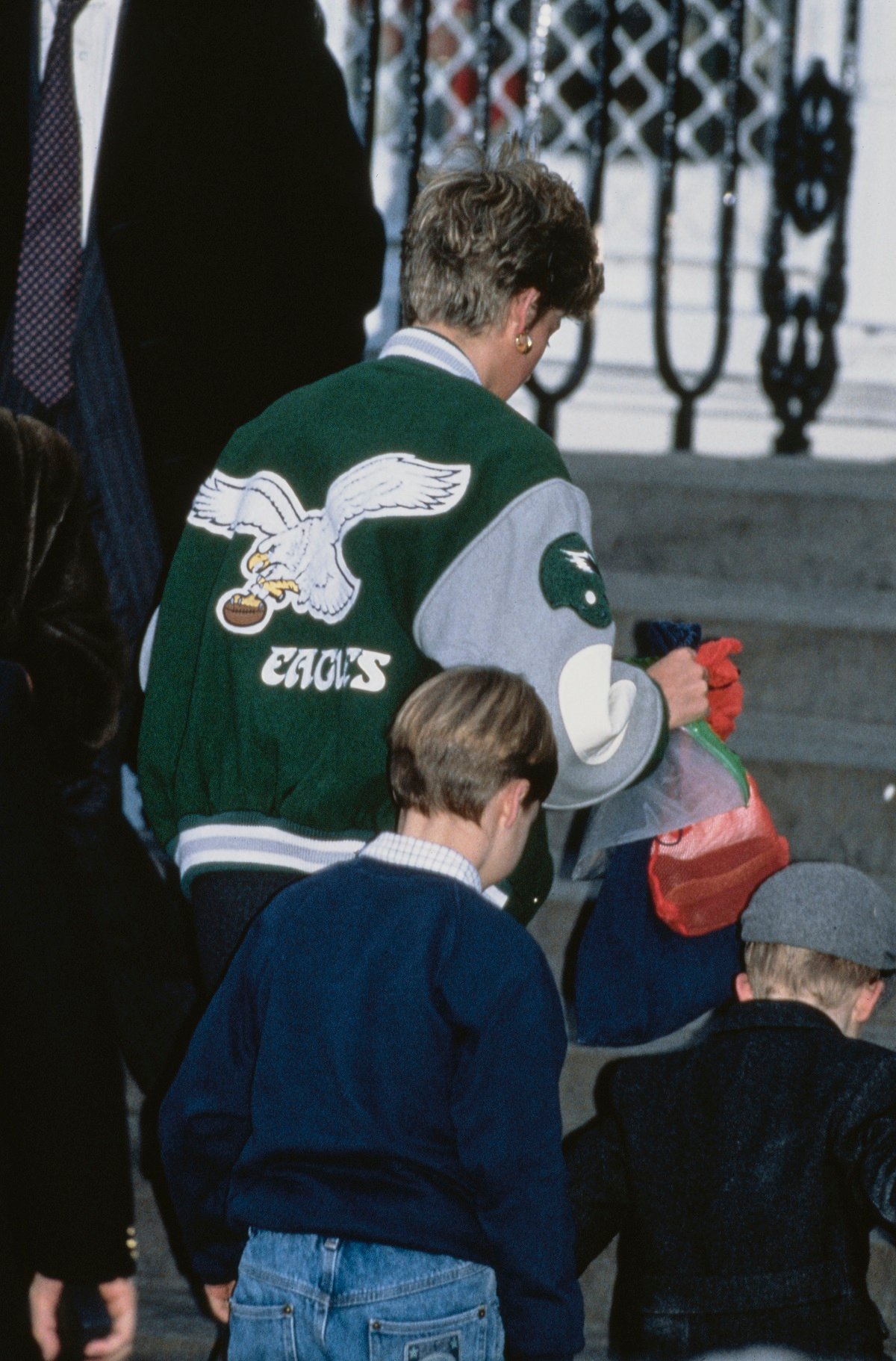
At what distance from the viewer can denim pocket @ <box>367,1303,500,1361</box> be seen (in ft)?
7.17

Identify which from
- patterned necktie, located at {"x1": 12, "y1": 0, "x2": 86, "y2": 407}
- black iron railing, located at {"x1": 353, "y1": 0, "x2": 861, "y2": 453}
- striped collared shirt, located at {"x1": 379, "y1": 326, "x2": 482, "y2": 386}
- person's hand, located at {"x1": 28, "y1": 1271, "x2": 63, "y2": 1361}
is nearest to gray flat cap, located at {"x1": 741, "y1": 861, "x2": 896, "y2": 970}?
striped collared shirt, located at {"x1": 379, "y1": 326, "x2": 482, "y2": 386}

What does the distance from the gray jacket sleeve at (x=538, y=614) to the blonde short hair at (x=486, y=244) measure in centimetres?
36

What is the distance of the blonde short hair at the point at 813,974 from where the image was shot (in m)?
2.66

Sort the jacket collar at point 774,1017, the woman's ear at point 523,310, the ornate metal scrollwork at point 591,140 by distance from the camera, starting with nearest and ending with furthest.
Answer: the jacket collar at point 774,1017 < the woman's ear at point 523,310 < the ornate metal scrollwork at point 591,140

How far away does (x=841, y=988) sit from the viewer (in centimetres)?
267

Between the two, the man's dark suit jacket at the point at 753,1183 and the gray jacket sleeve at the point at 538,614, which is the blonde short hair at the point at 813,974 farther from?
the gray jacket sleeve at the point at 538,614

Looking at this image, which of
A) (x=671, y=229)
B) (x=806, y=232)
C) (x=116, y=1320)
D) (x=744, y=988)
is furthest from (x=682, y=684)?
(x=806, y=232)

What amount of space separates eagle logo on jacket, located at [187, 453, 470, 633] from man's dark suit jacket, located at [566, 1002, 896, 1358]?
0.81m

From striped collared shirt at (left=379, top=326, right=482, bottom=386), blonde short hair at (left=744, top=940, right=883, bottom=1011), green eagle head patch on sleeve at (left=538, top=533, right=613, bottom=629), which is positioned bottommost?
blonde short hair at (left=744, top=940, right=883, bottom=1011)

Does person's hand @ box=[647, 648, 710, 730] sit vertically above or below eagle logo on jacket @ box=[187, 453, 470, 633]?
below

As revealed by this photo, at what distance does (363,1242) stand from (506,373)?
4.10 ft

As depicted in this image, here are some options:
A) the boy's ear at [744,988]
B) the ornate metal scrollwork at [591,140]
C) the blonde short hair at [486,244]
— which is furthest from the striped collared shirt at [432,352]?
the ornate metal scrollwork at [591,140]

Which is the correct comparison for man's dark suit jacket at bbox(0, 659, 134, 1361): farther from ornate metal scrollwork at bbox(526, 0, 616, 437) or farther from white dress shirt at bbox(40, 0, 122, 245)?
ornate metal scrollwork at bbox(526, 0, 616, 437)

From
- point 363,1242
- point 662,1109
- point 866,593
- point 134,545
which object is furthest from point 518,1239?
point 866,593
